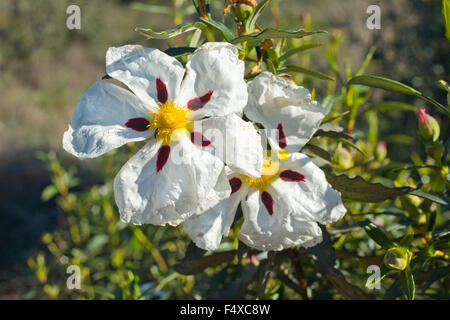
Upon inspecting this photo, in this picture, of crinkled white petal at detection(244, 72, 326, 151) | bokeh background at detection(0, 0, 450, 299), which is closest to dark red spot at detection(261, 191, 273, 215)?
crinkled white petal at detection(244, 72, 326, 151)

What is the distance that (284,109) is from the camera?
1.07m

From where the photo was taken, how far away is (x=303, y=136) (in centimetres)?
109

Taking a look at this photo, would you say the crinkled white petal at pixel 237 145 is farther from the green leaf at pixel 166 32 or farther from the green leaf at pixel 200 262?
the green leaf at pixel 200 262

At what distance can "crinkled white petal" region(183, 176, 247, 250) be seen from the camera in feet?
3.27

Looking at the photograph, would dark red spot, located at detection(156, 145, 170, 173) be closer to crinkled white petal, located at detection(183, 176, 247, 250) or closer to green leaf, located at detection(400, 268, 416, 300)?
crinkled white petal, located at detection(183, 176, 247, 250)

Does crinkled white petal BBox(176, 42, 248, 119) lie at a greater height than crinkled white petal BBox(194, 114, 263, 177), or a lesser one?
greater

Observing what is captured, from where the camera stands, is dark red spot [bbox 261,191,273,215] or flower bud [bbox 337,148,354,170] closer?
dark red spot [bbox 261,191,273,215]

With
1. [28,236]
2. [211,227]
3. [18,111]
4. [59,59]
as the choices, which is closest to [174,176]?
[211,227]

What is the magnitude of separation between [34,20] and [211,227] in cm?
1177

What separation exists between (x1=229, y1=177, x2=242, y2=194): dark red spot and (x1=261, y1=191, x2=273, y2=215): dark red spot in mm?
61

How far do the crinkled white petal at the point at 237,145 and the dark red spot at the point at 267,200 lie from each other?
0.17m

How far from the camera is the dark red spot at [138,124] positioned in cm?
104

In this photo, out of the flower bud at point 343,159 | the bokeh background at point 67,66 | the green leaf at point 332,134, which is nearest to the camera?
the green leaf at point 332,134

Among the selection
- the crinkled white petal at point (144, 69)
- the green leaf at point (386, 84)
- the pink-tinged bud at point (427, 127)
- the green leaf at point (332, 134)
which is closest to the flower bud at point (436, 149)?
the pink-tinged bud at point (427, 127)
